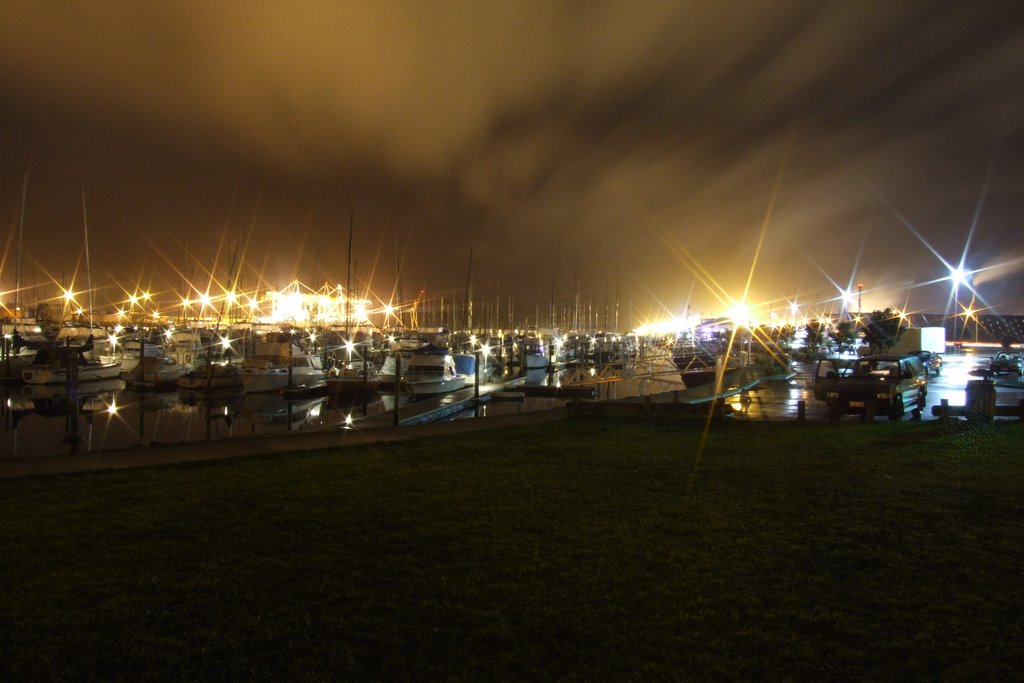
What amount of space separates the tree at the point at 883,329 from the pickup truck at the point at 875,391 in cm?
4225

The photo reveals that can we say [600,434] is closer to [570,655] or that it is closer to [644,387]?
[570,655]

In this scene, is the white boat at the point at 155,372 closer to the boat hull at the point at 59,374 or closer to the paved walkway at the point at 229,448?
the boat hull at the point at 59,374

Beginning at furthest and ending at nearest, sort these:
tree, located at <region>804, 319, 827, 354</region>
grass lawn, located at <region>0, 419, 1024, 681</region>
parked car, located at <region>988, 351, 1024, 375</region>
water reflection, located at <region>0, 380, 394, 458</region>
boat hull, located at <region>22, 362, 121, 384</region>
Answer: tree, located at <region>804, 319, 827, 354</region>, boat hull, located at <region>22, 362, 121, 384</region>, parked car, located at <region>988, 351, 1024, 375</region>, water reflection, located at <region>0, 380, 394, 458</region>, grass lawn, located at <region>0, 419, 1024, 681</region>

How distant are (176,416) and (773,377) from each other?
98.1 feet

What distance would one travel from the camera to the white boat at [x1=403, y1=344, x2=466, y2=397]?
3872cm

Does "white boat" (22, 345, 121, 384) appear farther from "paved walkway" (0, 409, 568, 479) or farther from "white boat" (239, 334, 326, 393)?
"paved walkway" (0, 409, 568, 479)

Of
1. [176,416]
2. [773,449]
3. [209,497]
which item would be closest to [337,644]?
[209,497]

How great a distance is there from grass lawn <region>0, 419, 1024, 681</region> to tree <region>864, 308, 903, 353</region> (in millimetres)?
56149

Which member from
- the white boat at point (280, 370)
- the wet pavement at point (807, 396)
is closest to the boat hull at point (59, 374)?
the white boat at point (280, 370)

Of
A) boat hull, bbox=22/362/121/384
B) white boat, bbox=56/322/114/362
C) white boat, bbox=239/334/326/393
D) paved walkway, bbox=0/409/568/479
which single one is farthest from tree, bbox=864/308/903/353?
white boat, bbox=56/322/114/362

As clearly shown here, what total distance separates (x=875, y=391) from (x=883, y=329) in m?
49.8

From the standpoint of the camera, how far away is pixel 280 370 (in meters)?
42.0

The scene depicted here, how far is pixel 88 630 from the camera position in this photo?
197 inches

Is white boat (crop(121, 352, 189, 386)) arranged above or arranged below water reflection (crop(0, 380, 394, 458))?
above
